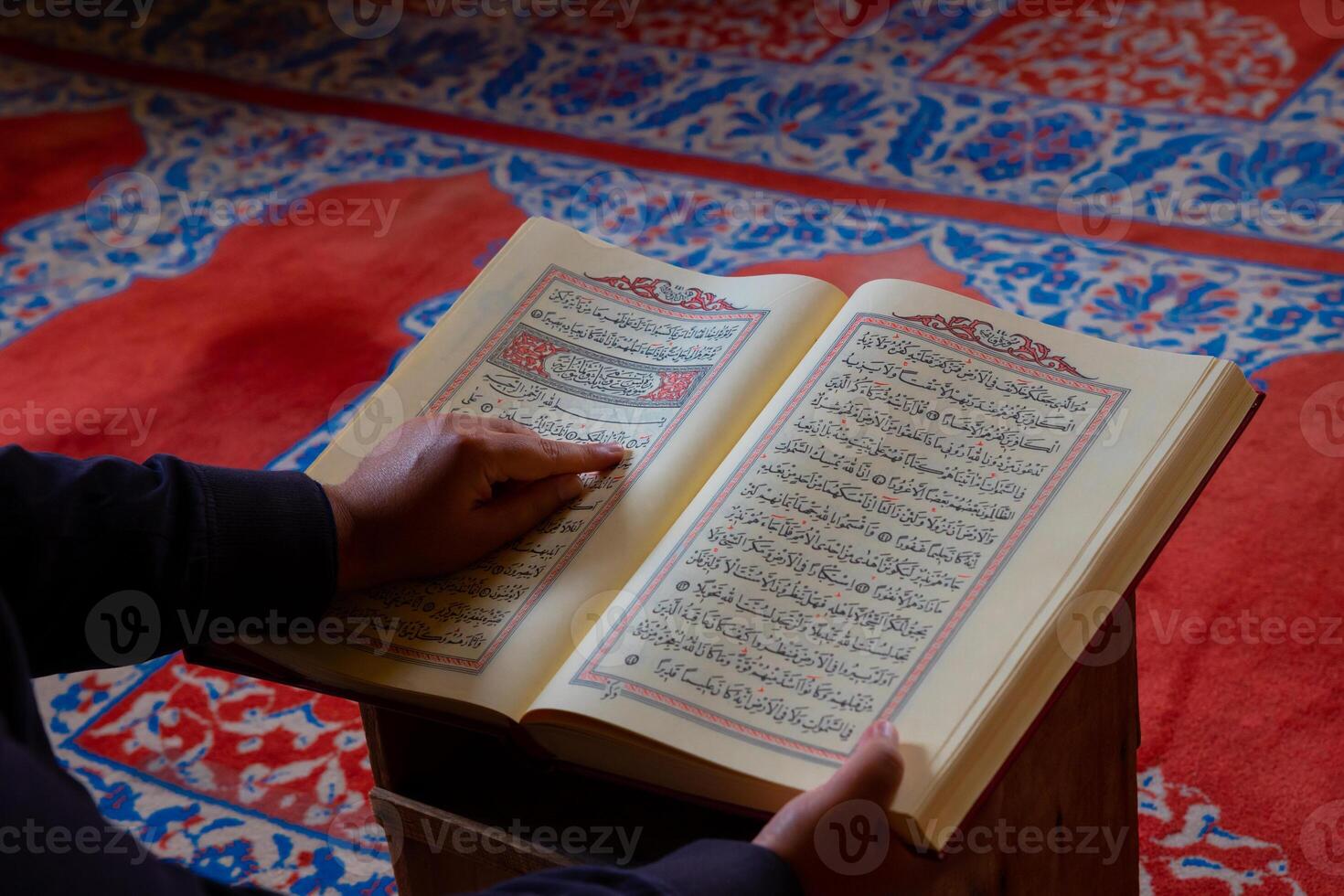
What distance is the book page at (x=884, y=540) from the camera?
750 millimetres

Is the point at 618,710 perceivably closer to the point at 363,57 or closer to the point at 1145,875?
the point at 1145,875

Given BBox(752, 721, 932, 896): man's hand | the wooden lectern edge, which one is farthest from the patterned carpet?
BBox(752, 721, 932, 896): man's hand

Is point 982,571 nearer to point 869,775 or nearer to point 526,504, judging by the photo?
point 869,775

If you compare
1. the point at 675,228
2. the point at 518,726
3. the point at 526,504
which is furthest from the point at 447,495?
the point at 675,228

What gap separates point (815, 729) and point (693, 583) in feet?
0.42

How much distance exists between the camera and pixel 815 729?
74 centimetres

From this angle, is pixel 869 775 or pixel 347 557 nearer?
pixel 869 775

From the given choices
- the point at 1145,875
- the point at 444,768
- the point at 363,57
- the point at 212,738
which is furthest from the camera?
the point at 363,57

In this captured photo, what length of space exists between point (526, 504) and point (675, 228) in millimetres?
1699

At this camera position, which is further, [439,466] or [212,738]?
[212,738]

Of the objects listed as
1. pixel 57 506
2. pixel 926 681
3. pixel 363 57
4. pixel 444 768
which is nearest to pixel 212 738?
pixel 444 768

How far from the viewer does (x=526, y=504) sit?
3.01 ft

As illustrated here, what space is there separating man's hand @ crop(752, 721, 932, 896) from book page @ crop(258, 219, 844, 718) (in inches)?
7.1

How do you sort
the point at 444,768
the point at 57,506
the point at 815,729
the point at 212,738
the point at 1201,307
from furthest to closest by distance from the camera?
the point at 1201,307 → the point at 212,738 → the point at 444,768 → the point at 57,506 → the point at 815,729
